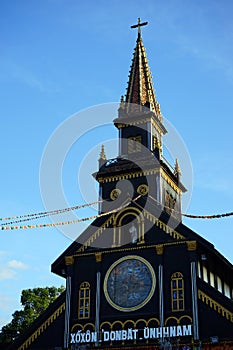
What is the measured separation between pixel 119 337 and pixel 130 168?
15.0m

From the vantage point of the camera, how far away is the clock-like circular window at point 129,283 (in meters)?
41.8

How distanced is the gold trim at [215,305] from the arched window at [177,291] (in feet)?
4.77

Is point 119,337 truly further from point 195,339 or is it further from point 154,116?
point 154,116

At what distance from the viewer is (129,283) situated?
42656 millimetres

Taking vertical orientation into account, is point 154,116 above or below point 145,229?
above

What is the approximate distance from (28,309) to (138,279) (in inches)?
1187

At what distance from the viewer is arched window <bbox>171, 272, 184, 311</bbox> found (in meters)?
40.2

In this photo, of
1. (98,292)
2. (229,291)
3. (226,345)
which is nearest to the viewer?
(226,345)

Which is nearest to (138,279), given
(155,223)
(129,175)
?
(155,223)

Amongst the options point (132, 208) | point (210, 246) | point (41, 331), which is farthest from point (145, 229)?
point (41, 331)

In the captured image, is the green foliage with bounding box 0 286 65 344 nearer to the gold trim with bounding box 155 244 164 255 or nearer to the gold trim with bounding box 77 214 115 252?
the gold trim with bounding box 77 214 115 252

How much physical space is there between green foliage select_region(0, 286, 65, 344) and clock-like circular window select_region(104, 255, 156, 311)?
84.1 ft

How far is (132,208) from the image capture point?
151 ft

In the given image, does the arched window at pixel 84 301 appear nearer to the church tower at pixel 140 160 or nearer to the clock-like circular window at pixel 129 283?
the clock-like circular window at pixel 129 283
